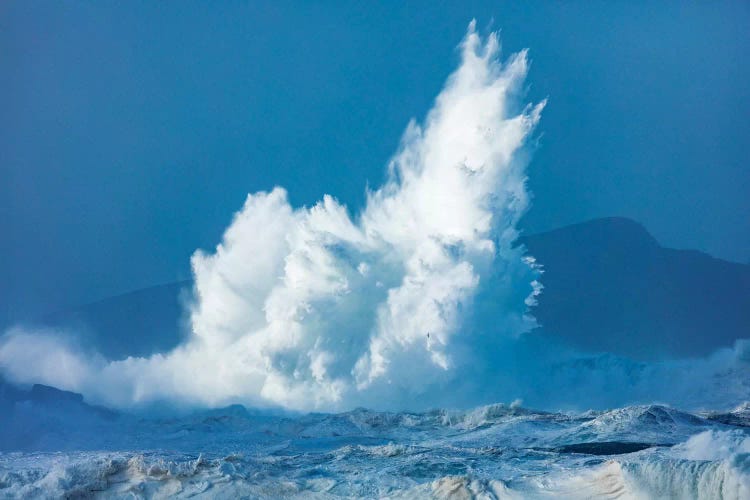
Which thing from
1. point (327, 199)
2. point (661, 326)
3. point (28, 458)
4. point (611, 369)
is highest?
point (327, 199)

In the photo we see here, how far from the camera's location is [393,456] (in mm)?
17297

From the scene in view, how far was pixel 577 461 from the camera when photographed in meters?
15.8

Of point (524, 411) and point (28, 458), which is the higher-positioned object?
point (524, 411)

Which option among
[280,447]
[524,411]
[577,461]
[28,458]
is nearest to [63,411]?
[28,458]

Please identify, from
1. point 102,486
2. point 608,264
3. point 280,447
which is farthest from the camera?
point 608,264

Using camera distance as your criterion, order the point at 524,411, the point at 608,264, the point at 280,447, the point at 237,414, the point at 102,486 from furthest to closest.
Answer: the point at 608,264
the point at 237,414
the point at 524,411
the point at 280,447
the point at 102,486

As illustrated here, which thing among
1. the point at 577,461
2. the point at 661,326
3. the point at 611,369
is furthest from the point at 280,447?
the point at 661,326

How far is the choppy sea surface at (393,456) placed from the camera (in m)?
12.8

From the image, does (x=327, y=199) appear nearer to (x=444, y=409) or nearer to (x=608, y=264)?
(x=444, y=409)

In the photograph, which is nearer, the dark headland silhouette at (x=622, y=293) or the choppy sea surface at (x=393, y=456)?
the choppy sea surface at (x=393, y=456)

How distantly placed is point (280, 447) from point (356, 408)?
5.85m

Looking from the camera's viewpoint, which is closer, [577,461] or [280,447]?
[577,461]

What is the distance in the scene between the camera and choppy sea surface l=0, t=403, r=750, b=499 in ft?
42.1

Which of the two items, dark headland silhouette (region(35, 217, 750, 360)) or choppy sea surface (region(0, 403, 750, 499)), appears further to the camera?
dark headland silhouette (region(35, 217, 750, 360))
